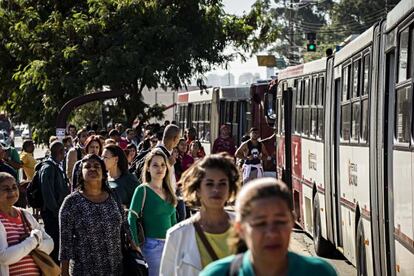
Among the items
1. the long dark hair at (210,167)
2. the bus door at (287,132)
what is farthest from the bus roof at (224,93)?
the long dark hair at (210,167)

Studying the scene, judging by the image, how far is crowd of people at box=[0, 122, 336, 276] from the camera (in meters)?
4.91

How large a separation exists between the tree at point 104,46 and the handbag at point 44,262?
2323cm

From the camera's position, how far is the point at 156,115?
37906 mm

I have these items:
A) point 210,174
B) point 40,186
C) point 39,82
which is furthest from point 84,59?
point 210,174

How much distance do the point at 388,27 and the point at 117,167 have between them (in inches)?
115

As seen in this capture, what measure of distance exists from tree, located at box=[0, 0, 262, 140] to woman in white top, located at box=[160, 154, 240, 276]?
25.6 m

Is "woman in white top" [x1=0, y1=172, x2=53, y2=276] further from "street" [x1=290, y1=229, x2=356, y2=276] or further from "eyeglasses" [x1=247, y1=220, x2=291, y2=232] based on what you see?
"street" [x1=290, y1=229, x2=356, y2=276]

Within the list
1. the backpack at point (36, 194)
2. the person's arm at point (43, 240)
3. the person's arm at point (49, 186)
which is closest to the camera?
the person's arm at point (43, 240)

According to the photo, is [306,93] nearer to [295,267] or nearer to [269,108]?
[269,108]

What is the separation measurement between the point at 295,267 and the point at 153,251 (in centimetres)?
544

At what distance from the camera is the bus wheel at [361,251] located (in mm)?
12629

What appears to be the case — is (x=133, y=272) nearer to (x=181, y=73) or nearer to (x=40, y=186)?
(x=40, y=186)

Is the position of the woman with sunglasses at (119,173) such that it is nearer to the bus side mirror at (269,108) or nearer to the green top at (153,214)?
the green top at (153,214)

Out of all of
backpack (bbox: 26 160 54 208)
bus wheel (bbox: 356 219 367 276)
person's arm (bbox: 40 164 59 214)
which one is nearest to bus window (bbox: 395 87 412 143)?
bus wheel (bbox: 356 219 367 276)
